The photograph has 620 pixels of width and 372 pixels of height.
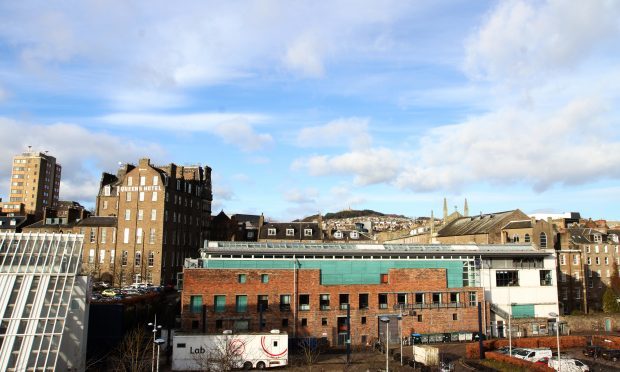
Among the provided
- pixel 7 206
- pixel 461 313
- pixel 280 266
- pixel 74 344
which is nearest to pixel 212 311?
pixel 280 266

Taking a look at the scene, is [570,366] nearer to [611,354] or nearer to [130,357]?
[611,354]

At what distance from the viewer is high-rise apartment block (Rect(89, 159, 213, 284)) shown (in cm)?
7881

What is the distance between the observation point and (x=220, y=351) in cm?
3797

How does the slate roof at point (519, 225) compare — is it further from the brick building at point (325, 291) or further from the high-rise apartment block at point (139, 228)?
the high-rise apartment block at point (139, 228)

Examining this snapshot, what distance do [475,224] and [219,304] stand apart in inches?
2012

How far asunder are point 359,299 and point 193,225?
50.3 metres

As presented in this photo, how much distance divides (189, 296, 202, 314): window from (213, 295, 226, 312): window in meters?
1.37

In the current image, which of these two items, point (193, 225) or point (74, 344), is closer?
point (74, 344)

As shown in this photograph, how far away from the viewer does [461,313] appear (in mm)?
51969

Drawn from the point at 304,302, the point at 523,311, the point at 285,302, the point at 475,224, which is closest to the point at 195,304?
the point at 285,302

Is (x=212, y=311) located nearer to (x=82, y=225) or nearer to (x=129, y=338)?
(x=129, y=338)

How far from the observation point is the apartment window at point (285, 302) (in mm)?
48500

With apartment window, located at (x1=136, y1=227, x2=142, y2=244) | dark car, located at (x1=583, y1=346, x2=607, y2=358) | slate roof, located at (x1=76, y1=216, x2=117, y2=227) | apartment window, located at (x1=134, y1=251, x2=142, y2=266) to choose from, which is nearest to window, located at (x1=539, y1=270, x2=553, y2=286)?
dark car, located at (x1=583, y1=346, x2=607, y2=358)

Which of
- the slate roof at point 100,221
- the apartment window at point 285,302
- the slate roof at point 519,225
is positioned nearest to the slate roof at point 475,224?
the slate roof at point 519,225
